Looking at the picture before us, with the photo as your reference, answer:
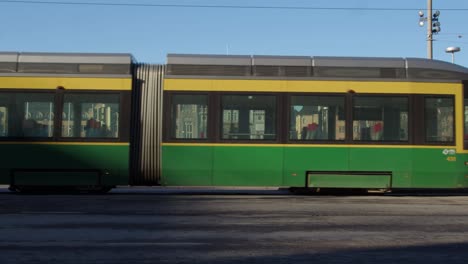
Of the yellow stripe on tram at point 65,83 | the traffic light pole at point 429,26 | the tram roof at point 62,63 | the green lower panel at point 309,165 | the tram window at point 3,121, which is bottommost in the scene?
the green lower panel at point 309,165

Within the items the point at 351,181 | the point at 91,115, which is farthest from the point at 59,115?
the point at 351,181

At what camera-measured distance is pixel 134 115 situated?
49.5ft

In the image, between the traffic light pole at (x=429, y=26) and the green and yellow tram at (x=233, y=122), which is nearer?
the green and yellow tram at (x=233, y=122)

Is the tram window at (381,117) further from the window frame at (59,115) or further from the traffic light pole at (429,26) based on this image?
the traffic light pole at (429,26)

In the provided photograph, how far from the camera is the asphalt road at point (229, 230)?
23.5ft

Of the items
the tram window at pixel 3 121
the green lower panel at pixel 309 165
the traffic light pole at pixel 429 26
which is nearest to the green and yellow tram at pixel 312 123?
the green lower panel at pixel 309 165

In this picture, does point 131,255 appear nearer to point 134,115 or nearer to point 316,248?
point 316,248

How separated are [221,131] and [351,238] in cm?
685

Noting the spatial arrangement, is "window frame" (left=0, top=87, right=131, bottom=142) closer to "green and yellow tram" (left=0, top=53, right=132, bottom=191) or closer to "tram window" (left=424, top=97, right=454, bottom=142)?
"green and yellow tram" (left=0, top=53, right=132, bottom=191)

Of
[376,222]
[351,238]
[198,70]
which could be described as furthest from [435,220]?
[198,70]

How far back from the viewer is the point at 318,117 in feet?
49.0

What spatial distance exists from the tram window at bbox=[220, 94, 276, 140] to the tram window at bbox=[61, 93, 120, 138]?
268 cm

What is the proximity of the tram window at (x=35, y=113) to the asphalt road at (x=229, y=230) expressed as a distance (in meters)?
1.68

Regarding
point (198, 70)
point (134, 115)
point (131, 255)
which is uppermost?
point (198, 70)
